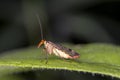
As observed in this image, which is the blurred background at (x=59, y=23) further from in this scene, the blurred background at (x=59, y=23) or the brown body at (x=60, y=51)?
the brown body at (x=60, y=51)

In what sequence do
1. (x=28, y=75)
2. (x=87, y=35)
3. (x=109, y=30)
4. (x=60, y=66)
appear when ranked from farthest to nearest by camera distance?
(x=109, y=30) < (x=87, y=35) < (x=28, y=75) < (x=60, y=66)

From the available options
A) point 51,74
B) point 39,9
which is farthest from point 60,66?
point 39,9

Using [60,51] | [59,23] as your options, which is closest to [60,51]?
[60,51]

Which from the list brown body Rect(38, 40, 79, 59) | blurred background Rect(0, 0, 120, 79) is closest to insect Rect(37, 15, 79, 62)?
brown body Rect(38, 40, 79, 59)

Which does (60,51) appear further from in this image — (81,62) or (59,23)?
(59,23)

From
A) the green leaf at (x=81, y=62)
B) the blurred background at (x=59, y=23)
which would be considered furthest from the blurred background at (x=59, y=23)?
the green leaf at (x=81, y=62)

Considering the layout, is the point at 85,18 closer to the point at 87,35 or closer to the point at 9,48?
the point at 87,35
